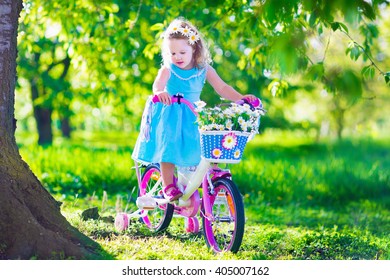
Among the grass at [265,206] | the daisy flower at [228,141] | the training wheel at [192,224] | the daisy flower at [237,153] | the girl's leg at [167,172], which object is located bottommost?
the grass at [265,206]

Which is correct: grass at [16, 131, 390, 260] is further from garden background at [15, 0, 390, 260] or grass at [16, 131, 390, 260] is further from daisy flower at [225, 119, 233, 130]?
daisy flower at [225, 119, 233, 130]

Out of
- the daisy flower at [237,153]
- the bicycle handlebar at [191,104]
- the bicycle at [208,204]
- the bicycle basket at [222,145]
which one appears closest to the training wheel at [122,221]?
the bicycle at [208,204]

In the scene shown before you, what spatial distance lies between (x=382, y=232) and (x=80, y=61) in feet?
12.1

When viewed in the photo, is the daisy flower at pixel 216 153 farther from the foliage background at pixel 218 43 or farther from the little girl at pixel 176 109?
the foliage background at pixel 218 43

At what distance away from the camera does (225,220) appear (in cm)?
444

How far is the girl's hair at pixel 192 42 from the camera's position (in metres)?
4.65

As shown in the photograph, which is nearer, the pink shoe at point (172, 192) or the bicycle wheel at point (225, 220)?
the bicycle wheel at point (225, 220)

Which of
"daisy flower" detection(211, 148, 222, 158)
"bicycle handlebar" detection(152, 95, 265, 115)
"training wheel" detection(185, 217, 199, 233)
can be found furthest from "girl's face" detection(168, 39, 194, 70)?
"training wheel" detection(185, 217, 199, 233)

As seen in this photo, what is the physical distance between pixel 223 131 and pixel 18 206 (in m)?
1.39

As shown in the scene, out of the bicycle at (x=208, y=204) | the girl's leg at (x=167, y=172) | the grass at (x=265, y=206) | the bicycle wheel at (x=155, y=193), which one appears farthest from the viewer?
the bicycle wheel at (x=155, y=193)

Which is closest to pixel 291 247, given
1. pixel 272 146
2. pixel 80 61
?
pixel 80 61

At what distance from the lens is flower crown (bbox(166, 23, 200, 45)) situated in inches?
182

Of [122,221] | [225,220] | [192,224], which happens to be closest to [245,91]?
[192,224]
